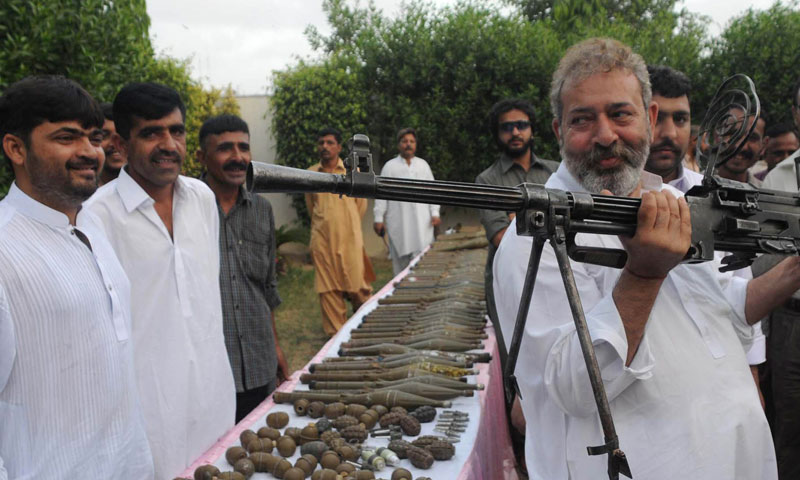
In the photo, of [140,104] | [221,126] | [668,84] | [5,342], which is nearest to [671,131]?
[668,84]

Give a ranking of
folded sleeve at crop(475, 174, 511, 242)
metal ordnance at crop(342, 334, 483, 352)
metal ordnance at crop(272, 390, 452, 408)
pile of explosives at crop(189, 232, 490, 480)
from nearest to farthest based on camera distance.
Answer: pile of explosives at crop(189, 232, 490, 480)
metal ordnance at crop(272, 390, 452, 408)
metal ordnance at crop(342, 334, 483, 352)
folded sleeve at crop(475, 174, 511, 242)

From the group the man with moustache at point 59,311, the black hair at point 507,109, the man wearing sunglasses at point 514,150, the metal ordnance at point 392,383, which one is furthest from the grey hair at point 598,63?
the black hair at point 507,109

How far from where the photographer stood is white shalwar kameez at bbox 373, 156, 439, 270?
949cm

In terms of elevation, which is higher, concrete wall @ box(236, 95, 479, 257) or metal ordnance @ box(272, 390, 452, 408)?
concrete wall @ box(236, 95, 479, 257)

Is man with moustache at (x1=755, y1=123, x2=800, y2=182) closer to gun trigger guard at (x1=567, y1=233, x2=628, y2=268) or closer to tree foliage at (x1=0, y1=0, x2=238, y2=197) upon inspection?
gun trigger guard at (x1=567, y1=233, x2=628, y2=268)

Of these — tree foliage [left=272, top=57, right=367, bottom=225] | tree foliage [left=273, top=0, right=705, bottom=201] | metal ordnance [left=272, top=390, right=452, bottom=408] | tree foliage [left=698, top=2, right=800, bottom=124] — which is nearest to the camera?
metal ordnance [left=272, top=390, right=452, bottom=408]

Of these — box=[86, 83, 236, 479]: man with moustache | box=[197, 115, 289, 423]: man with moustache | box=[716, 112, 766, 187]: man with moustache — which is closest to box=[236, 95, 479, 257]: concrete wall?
box=[716, 112, 766, 187]: man with moustache

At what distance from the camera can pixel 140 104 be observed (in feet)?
10.5

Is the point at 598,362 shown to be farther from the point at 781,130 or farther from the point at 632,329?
the point at 781,130

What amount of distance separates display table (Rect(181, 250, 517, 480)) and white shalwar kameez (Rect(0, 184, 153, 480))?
0.60 metres

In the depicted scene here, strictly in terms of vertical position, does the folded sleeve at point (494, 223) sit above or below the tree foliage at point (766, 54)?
below

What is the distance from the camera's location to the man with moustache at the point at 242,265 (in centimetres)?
390

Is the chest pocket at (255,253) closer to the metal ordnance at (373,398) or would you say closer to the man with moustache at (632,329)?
the metal ordnance at (373,398)

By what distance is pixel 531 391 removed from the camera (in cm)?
188
